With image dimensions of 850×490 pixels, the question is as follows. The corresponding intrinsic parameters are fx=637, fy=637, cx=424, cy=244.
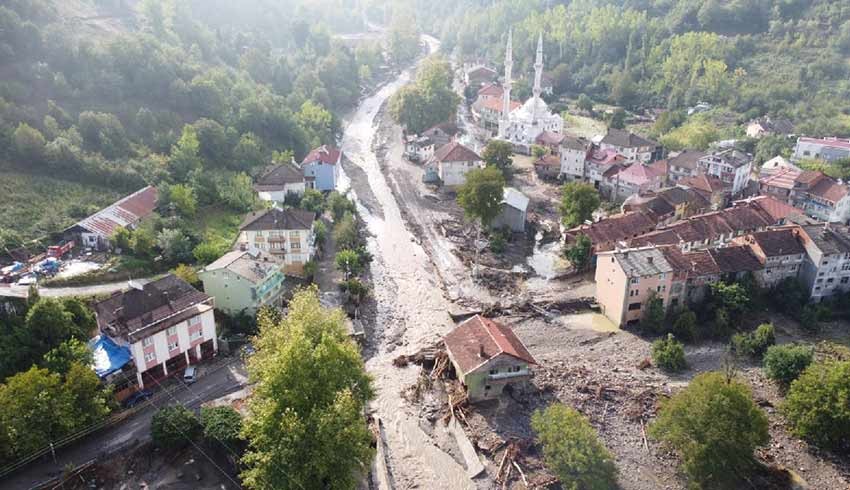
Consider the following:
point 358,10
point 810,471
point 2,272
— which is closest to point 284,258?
point 2,272

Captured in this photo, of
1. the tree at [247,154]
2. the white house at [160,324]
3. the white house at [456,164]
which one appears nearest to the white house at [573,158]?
the white house at [456,164]

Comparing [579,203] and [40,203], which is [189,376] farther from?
[579,203]

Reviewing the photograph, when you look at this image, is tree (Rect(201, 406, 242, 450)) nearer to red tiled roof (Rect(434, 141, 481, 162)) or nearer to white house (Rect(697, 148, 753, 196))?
red tiled roof (Rect(434, 141, 481, 162))

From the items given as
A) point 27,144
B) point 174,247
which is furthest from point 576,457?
point 27,144

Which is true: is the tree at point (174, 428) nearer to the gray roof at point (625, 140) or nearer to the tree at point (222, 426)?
the tree at point (222, 426)

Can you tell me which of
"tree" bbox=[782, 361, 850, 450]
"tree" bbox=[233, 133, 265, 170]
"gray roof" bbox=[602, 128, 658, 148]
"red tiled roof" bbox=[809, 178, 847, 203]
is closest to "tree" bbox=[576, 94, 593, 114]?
"gray roof" bbox=[602, 128, 658, 148]

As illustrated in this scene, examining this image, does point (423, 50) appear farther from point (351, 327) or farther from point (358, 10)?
point (351, 327)

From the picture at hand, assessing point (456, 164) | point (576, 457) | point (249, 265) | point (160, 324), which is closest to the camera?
point (576, 457)

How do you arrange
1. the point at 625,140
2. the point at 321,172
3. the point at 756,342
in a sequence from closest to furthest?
the point at 756,342
the point at 321,172
the point at 625,140
